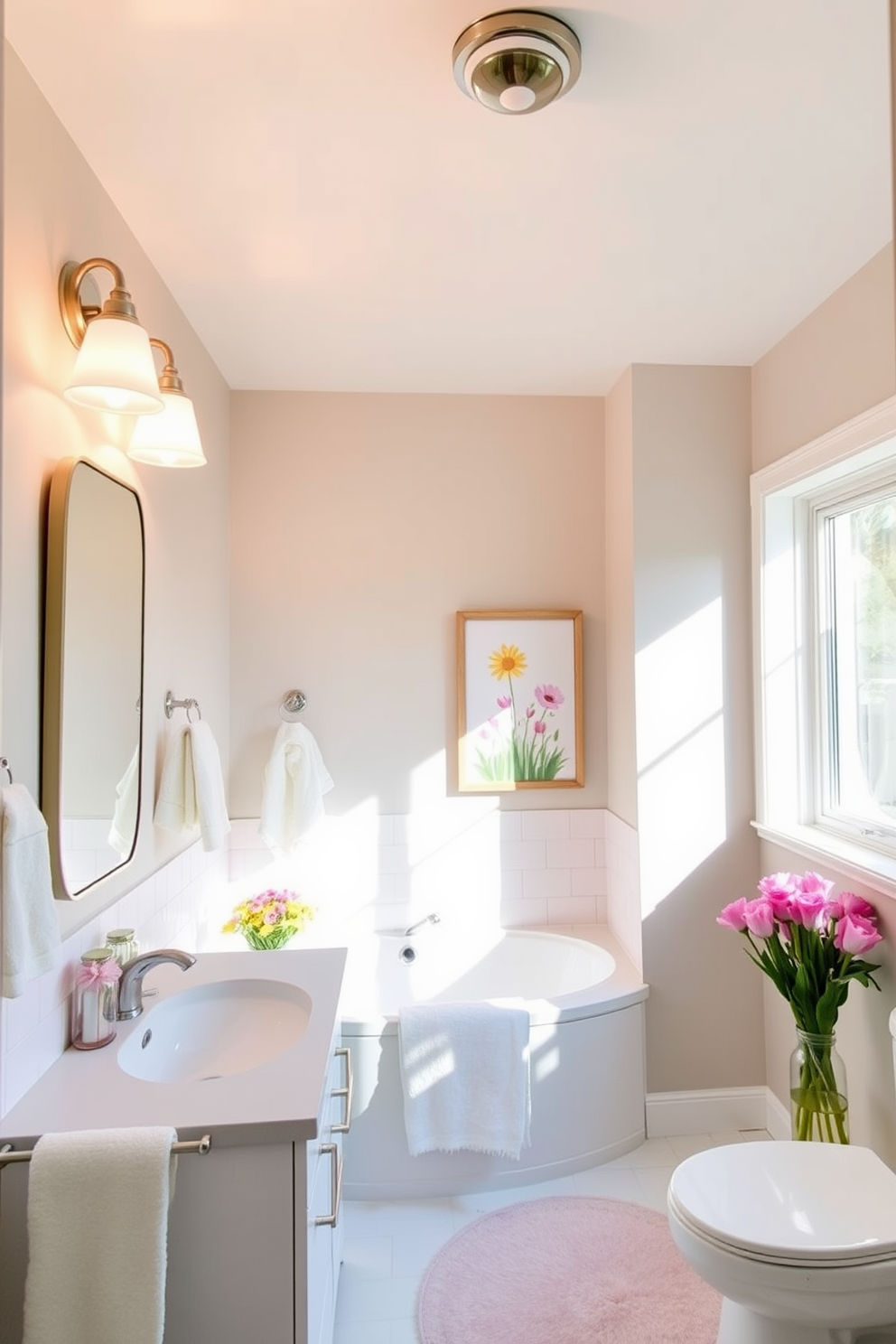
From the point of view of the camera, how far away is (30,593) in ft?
5.29

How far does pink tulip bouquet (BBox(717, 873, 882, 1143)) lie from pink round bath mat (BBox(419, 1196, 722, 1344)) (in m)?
0.51

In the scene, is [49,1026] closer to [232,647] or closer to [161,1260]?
[161,1260]

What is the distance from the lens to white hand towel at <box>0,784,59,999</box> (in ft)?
4.46

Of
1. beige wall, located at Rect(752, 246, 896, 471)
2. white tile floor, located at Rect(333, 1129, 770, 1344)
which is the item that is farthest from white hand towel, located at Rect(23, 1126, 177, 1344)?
beige wall, located at Rect(752, 246, 896, 471)

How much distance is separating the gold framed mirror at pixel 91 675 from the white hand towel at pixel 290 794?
983 mm

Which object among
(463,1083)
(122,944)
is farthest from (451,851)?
(122,944)

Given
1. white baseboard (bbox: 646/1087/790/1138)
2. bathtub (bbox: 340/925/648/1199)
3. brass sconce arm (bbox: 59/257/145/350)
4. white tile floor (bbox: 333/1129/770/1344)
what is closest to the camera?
brass sconce arm (bbox: 59/257/145/350)

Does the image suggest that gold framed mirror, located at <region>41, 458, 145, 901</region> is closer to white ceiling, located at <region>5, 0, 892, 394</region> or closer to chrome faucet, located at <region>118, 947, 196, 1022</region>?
chrome faucet, located at <region>118, 947, 196, 1022</region>

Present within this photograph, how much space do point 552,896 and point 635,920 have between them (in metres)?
0.46

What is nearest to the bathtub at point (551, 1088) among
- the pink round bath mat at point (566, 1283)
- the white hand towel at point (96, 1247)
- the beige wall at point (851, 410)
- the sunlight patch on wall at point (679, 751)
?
the pink round bath mat at point (566, 1283)

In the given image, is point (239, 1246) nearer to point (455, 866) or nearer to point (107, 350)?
point (107, 350)

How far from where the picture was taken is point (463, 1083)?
2537 mm

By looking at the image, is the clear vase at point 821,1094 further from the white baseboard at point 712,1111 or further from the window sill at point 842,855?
the white baseboard at point 712,1111

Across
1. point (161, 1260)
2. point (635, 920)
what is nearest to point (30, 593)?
point (161, 1260)
